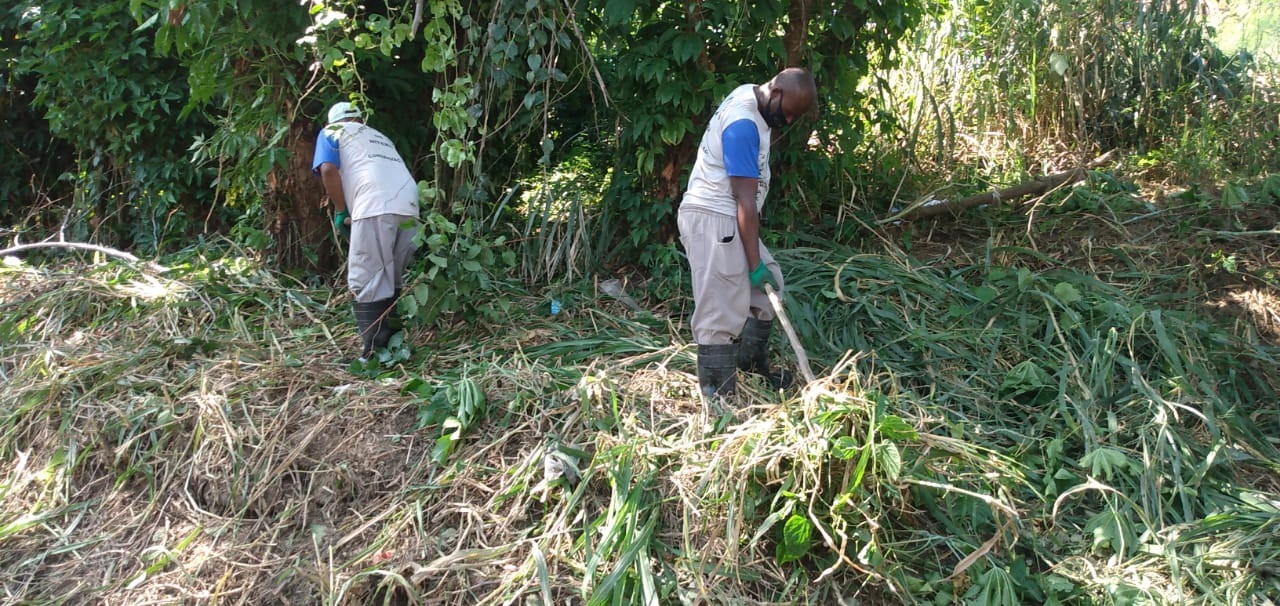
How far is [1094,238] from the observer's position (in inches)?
193

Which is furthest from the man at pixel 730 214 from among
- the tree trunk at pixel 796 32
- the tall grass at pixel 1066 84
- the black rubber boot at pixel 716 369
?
the tall grass at pixel 1066 84

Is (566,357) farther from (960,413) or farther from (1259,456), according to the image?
(1259,456)

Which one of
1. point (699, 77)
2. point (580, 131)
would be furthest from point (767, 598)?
point (580, 131)

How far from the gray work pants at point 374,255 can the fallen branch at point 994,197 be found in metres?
2.68

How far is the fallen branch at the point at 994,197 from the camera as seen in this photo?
5160mm

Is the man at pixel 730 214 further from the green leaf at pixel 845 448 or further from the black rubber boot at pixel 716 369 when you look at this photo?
the green leaf at pixel 845 448

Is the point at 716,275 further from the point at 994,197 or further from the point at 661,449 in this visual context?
the point at 994,197

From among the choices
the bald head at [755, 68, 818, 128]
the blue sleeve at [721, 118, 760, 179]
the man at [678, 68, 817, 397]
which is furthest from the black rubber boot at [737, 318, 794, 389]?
the bald head at [755, 68, 818, 128]

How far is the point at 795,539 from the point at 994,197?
10.6 ft

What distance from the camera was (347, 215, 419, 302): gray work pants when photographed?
4.09m

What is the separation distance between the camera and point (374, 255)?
13.6 ft

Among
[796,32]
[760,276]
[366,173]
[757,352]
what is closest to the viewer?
[760,276]

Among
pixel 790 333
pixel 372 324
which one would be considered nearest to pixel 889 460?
pixel 790 333

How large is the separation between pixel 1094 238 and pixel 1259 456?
1823mm
